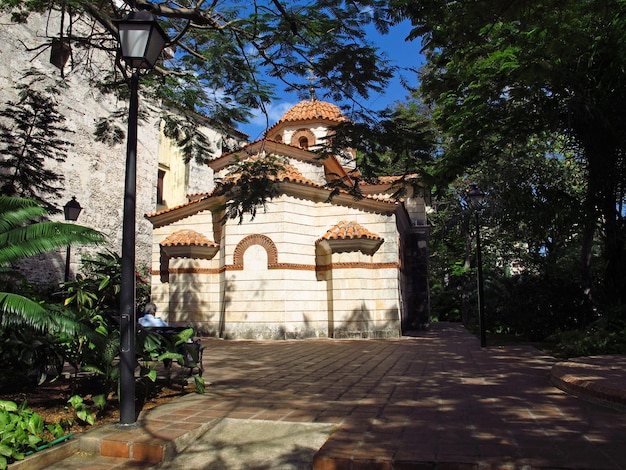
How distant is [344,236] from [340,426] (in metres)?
10.8

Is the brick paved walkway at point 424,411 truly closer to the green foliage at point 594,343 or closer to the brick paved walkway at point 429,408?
the brick paved walkway at point 429,408

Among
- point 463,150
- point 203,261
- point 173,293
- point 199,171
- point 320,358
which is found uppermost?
point 199,171

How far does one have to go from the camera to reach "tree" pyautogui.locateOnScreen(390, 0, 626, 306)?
8984mm

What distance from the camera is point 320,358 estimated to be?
10.3 meters

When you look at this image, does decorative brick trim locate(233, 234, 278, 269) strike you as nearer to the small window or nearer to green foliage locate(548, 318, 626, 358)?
green foliage locate(548, 318, 626, 358)

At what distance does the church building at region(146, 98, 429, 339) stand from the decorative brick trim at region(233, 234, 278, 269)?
0.03 metres

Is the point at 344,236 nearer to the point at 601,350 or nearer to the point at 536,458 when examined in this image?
the point at 601,350

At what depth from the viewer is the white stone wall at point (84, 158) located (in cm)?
1928

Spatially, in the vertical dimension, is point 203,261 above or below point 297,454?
above

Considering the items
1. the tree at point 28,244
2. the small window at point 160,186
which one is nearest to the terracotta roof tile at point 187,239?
the tree at point 28,244

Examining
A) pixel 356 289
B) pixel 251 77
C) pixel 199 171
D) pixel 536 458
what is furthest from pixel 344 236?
pixel 199 171

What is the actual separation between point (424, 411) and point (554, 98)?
34.4 ft

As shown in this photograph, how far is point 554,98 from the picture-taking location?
12297 millimetres

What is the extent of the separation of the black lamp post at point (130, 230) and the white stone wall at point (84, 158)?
593 inches
